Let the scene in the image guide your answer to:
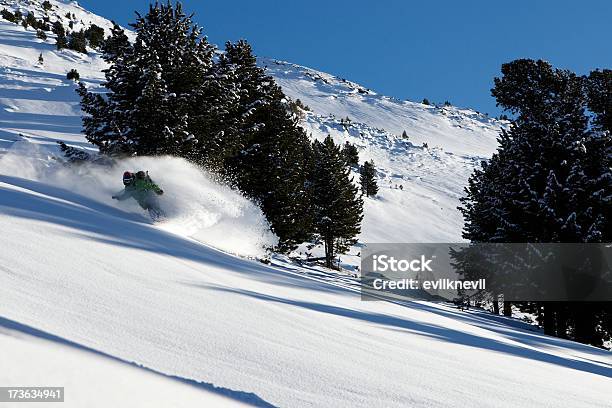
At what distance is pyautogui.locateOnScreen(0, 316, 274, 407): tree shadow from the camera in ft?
12.4

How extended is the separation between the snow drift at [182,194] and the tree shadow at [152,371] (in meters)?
13.2

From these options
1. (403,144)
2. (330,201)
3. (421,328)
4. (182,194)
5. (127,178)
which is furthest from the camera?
(403,144)

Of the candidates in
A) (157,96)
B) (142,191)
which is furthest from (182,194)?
(157,96)

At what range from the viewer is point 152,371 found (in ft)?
12.6

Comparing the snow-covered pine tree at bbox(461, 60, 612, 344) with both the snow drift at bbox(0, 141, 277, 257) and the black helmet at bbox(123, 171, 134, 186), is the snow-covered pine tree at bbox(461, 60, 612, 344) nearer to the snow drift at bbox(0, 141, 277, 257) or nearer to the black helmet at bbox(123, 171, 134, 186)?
the snow drift at bbox(0, 141, 277, 257)

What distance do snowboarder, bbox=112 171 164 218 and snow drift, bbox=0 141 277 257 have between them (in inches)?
10.0

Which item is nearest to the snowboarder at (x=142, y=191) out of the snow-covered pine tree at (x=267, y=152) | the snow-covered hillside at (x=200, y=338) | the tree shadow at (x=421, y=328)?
the snow-covered hillside at (x=200, y=338)

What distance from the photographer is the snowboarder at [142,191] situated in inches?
659

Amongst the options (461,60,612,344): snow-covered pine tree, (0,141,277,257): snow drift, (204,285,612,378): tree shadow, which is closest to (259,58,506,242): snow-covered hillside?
(461,60,612,344): snow-covered pine tree

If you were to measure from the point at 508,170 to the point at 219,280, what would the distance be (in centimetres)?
1662

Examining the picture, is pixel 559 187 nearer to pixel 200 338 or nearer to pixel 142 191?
pixel 142 191

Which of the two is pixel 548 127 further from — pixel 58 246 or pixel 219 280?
pixel 58 246

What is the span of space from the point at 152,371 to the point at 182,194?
1522 centimetres

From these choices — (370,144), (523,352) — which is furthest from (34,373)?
(370,144)
